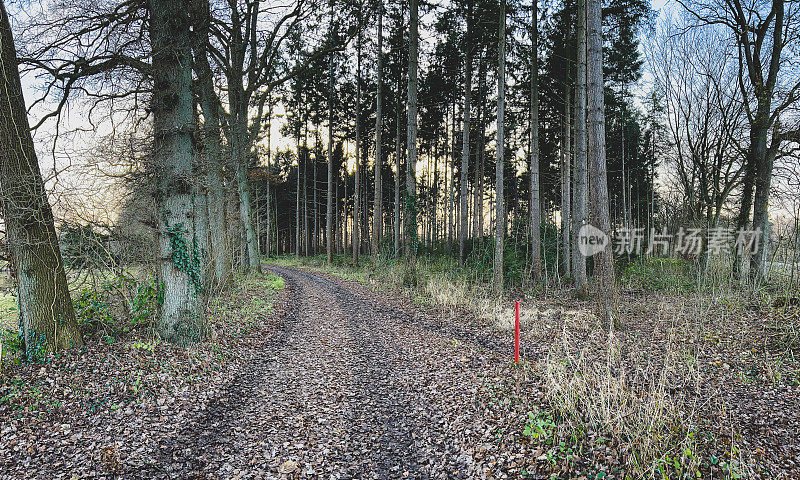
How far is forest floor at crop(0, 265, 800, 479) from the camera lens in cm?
346

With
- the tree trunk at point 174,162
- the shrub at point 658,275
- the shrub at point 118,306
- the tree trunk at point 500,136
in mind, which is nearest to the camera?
the shrub at point 118,306

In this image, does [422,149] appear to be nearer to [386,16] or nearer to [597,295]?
[386,16]

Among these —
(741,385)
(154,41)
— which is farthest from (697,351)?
(154,41)

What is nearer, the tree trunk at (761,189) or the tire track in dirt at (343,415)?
the tire track in dirt at (343,415)

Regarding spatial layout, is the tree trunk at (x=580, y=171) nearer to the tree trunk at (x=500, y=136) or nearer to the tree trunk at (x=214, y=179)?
the tree trunk at (x=500, y=136)

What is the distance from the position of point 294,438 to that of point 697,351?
666cm

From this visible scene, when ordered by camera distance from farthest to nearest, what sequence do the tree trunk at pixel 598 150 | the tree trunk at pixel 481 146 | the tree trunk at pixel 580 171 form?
the tree trunk at pixel 481 146
the tree trunk at pixel 580 171
the tree trunk at pixel 598 150

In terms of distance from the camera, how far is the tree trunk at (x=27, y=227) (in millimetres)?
5051

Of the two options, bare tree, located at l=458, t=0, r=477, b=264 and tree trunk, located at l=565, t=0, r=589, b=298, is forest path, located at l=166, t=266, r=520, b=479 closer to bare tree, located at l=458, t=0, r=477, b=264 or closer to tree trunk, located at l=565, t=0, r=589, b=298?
tree trunk, located at l=565, t=0, r=589, b=298

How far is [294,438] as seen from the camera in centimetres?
408

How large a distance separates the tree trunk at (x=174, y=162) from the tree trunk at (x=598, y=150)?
7.96 metres

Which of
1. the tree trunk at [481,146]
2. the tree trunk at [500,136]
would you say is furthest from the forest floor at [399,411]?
the tree trunk at [481,146]

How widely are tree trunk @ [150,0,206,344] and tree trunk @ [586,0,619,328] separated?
796 centimetres

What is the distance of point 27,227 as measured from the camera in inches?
204
